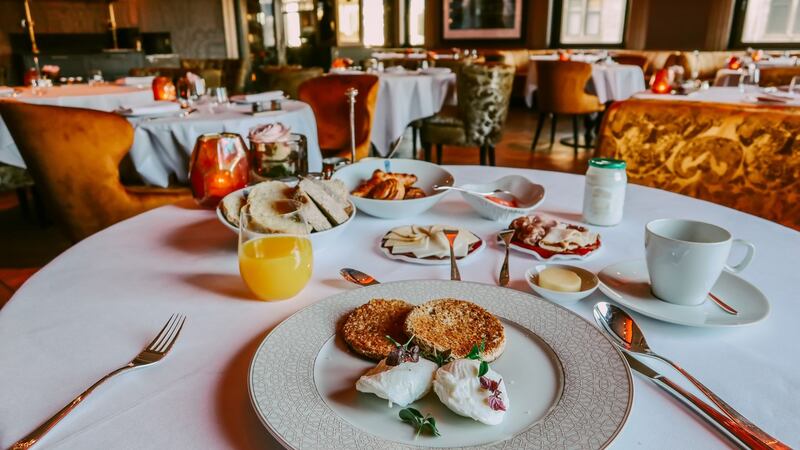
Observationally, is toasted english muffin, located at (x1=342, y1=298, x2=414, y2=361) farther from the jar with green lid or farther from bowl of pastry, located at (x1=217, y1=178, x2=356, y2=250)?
the jar with green lid

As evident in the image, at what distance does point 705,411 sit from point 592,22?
8.74 metres

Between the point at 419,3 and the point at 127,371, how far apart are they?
32.4 ft

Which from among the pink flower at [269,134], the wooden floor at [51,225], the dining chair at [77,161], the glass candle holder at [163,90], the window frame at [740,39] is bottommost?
the wooden floor at [51,225]

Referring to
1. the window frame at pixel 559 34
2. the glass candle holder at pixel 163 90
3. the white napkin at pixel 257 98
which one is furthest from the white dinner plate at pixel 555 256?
the window frame at pixel 559 34

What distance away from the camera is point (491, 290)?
0.63 m

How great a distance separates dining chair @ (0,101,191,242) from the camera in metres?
1.89

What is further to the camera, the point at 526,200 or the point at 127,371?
the point at 526,200

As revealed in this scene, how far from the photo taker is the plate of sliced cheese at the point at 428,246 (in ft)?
2.52

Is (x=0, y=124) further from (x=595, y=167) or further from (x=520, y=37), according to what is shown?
(x=520, y=37)

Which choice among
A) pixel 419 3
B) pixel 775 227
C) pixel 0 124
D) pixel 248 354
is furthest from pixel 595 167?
pixel 419 3

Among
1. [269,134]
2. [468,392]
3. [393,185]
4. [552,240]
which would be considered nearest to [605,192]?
[552,240]

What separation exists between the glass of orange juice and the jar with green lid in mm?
512

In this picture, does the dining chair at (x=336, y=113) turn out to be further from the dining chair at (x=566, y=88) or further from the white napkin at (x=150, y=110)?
the dining chair at (x=566, y=88)

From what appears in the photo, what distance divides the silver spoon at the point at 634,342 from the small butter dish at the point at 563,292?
29 millimetres
